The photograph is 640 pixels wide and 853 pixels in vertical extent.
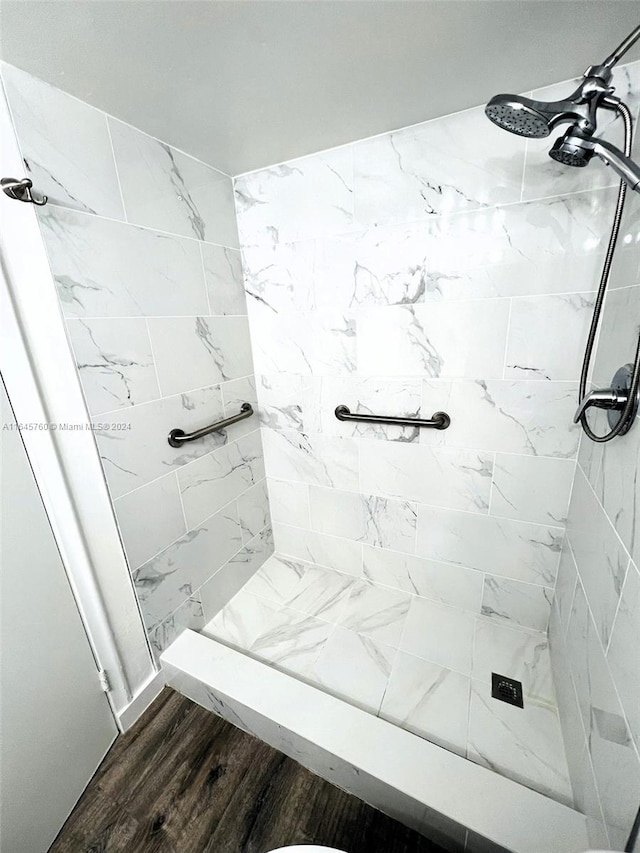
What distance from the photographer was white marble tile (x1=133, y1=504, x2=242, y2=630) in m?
1.19

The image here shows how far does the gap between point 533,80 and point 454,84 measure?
218 mm

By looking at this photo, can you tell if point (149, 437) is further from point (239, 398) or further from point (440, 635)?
point (440, 635)

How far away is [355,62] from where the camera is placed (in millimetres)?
819

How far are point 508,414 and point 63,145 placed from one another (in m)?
1.52

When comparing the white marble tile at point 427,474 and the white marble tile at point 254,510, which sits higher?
the white marble tile at point 427,474

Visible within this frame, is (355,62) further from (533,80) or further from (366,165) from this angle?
(533,80)

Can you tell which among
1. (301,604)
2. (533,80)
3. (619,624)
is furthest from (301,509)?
(533,80)

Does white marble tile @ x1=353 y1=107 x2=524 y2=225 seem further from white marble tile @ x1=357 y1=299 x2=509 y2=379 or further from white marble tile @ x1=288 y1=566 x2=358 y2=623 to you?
white marble tile @ x1=288 y1=566 x2=358 y2=623

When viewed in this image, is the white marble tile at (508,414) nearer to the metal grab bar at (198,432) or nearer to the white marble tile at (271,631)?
the metal grab bar at (198,432)

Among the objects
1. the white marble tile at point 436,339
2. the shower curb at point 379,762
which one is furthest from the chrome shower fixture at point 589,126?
the shower curb at point 379,762

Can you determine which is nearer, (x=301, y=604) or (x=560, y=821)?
(x=560, y=821)

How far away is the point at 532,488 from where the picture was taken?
1.21m

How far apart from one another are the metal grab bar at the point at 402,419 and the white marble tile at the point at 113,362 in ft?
2.34

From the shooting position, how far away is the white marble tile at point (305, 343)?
1.36 m
